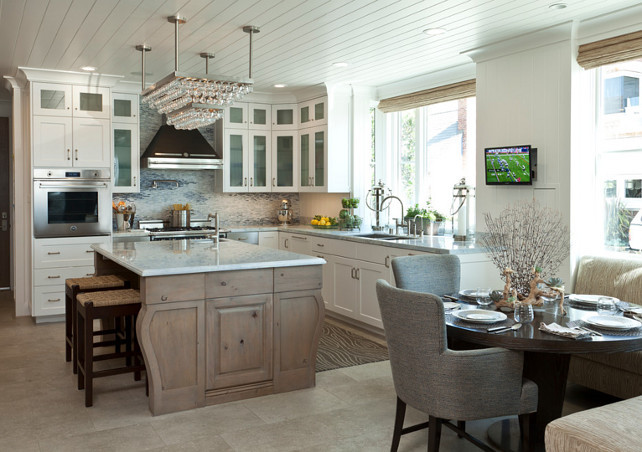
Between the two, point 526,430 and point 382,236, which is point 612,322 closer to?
point 526,430

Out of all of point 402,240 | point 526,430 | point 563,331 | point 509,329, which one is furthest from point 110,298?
point 402,240

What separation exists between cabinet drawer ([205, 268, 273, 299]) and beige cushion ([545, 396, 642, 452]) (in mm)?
2122

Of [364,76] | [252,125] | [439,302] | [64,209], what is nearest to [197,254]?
[439,302]

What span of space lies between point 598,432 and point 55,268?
5.35 metres

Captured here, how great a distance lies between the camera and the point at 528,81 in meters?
4.51

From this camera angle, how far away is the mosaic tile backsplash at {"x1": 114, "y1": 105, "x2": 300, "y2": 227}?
6871mm

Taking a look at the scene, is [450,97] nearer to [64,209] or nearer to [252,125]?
[252,125]

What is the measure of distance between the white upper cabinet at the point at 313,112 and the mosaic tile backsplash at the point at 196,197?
1.11 metres

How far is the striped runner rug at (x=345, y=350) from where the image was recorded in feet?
14.9

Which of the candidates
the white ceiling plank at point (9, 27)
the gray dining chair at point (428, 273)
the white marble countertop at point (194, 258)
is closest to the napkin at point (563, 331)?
the gray dining chair at point (428, 273)

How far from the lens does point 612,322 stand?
8.95 feet

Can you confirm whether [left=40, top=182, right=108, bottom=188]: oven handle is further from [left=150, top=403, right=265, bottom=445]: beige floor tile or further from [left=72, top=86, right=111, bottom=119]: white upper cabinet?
[left=150, top=403, right=265, bottom=445]: beige floor tile

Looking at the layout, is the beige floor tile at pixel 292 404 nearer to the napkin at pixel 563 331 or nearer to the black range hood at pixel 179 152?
the napkin at pixel 563 331

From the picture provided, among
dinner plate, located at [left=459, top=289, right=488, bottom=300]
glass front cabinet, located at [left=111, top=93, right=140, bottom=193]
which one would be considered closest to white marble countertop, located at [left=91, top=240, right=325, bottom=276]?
dinner plate, located at [left=459, top=289, right=488, bottom=300]
